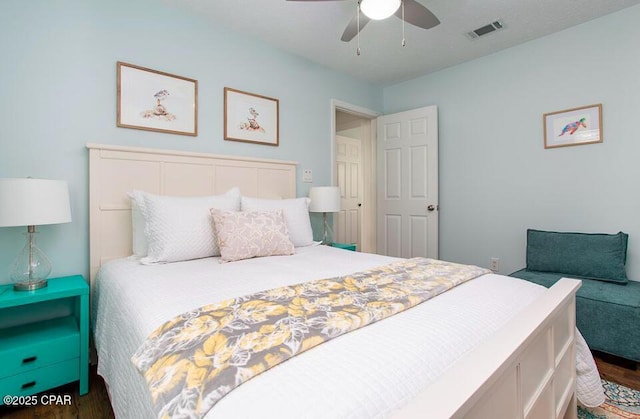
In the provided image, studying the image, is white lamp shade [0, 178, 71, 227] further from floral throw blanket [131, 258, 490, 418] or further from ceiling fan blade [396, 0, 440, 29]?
ceiling fan blade [396, 0, 440, 29]

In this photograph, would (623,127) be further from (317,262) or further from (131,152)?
(131,152)

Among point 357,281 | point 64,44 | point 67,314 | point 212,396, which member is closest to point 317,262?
point 357,281

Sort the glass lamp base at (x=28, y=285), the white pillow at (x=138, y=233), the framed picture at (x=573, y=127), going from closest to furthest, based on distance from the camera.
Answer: the glass lamp base at (x=28, y=285) → the white pillow at (x=138, y=233) → the framed picture at (x=573, y=127)

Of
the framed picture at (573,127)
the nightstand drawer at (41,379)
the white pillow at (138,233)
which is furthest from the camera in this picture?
the framed picture at (573,127)

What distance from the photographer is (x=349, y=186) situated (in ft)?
15.6

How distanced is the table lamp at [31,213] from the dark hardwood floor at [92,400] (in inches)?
23.6

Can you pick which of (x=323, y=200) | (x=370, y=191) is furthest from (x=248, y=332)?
(x=370, y=191)

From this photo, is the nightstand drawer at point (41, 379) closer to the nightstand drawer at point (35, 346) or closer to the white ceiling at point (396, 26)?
the nightstand drawer at point (35, 346)

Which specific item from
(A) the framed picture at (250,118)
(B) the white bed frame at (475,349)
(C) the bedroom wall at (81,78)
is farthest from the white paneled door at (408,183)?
(C) the bedroom wall at (81,78)

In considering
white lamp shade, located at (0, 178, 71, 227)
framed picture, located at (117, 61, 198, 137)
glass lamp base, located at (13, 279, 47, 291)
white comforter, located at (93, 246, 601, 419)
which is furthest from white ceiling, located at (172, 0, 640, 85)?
glass lamp base, located at (13, 279, 47, 291)

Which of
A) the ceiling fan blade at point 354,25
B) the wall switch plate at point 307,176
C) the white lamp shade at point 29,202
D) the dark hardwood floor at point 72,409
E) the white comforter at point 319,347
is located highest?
the ceiling fan blade at point 354,25

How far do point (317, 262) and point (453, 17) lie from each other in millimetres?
2242

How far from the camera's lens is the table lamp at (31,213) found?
154 cm

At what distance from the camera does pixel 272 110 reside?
2951mm
